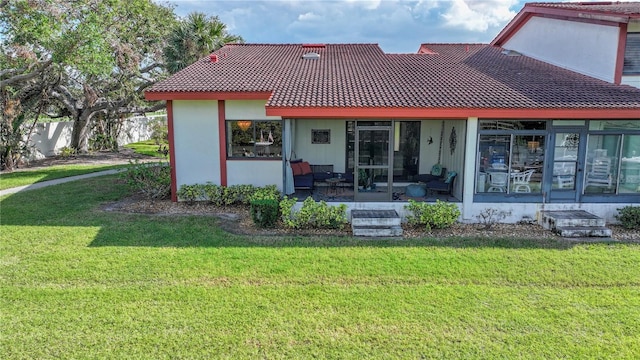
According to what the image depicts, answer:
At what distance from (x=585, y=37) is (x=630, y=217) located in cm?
638

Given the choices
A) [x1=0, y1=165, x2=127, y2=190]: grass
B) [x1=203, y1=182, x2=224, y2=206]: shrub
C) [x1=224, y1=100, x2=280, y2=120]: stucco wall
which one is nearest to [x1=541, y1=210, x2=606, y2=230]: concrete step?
[x1=224, y1=100, x2=280, y2=120]: stucco wall

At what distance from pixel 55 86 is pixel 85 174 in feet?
22.6

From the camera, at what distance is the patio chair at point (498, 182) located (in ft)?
37.4

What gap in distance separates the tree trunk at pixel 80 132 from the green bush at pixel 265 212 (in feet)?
61.7

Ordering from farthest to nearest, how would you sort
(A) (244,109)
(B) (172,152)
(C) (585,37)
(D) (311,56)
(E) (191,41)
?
(E) (191,41), (D) (311,56), (C) (585,37), (B) (172,152), (A) (244,109)

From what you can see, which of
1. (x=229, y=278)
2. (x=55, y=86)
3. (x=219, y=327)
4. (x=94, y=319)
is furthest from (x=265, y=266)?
(x=55, y=86)

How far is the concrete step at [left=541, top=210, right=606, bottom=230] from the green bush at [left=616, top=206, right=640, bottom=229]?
0.73m

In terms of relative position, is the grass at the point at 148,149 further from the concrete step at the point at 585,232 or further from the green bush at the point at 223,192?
the concrete step at the point at 585,232

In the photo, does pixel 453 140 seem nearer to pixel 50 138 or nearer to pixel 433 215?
pixel 433 215

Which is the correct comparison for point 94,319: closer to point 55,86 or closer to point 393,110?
point 393,110

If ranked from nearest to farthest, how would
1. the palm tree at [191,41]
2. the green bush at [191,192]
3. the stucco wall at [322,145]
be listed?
the green bush at [191,192], the stucco wall at [322,145], the palm tree at [191,41]


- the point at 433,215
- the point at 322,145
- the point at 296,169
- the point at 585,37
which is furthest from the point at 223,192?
the point at 585,37

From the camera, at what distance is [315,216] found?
1053 centimetres

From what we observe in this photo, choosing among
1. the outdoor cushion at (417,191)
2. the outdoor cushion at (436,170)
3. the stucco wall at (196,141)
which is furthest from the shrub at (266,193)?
the outdoor cushion at (436,170)
